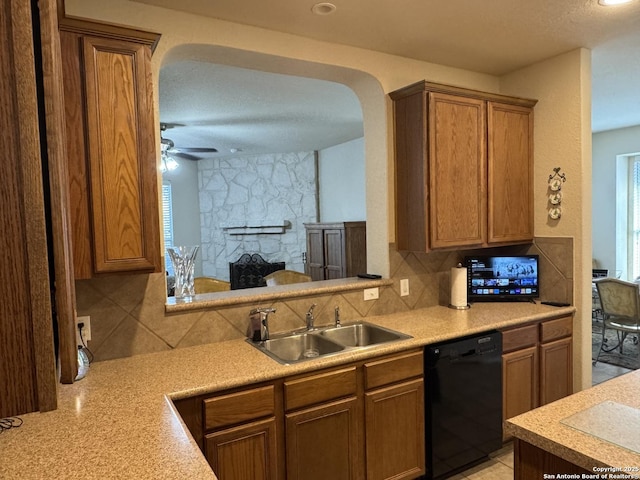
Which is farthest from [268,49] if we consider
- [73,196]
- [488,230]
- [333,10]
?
[488,230]

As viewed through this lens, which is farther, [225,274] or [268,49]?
[225,274]

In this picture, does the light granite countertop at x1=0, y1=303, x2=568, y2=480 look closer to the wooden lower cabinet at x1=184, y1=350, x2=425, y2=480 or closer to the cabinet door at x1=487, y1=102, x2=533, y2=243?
the wooden lower cabinet at x1=184, y1=350, x2=425, y2=480

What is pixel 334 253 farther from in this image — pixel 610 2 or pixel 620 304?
pixel 610 2

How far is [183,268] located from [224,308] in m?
0.34

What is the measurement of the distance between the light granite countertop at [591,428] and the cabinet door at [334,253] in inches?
153

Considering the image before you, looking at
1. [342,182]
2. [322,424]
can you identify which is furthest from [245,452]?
[342,182]

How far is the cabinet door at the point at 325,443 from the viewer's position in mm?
1946

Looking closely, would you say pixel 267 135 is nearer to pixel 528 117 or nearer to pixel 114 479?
pixel 528 117

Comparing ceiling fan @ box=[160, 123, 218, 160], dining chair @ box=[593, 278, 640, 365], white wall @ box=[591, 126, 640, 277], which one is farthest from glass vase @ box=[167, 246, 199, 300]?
white wall @ box=[591, 126, 640, 277]

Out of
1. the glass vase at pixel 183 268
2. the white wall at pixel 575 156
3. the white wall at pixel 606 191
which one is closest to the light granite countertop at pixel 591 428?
the white wall at pixel 575 156

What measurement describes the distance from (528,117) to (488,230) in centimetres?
94

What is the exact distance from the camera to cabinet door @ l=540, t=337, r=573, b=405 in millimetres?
2830

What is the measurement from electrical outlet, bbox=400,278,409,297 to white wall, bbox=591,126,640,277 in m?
4.28

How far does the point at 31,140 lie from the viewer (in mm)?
1045
